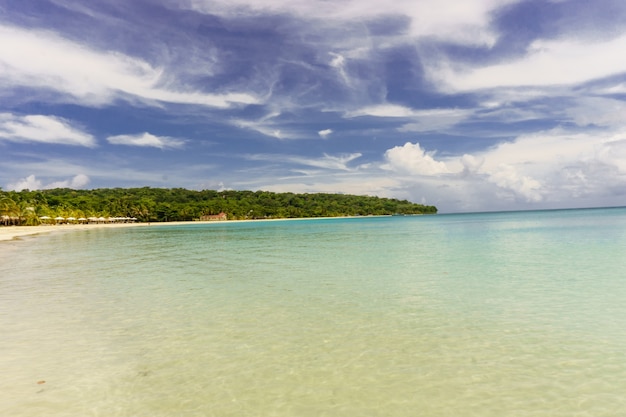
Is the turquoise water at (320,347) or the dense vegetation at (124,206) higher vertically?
the dense vegetation at (124,206)

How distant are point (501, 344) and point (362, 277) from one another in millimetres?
8423

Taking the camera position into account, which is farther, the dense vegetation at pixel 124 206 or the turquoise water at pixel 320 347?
the dense vegetation at pixel 124 206

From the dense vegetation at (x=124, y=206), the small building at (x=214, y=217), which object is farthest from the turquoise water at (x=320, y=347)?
the small building at (x=214, y=217)

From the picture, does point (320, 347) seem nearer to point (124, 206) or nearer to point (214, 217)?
point (124, 206)

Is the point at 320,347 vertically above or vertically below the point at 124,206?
below

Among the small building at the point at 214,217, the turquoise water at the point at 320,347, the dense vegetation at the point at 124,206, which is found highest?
the dense vegetation at the point at 124,206

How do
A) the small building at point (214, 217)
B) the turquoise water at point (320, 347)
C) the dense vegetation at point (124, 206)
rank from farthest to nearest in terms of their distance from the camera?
1. the small building at point (214, 217)
2. the dense vegetation at point (124, 206)
3. the turquoise water at point (320, 347)

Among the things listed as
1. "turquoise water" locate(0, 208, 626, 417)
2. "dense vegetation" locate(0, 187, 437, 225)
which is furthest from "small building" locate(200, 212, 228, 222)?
"turquoise water" locate(0, 208, 626, 417)

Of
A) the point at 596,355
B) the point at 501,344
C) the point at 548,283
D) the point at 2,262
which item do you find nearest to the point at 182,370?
the point at 501,344

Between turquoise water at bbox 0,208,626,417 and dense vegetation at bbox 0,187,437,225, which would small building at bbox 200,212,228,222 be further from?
turquoise water at bbox 0,208,626,417

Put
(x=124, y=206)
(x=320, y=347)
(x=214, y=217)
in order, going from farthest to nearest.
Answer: (x=214, y=217), (x=124, y=206), (x=320, y=347)

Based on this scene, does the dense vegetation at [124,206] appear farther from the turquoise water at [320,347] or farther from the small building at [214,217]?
the turquoise water at [320,347]

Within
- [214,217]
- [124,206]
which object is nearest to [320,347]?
[124,206]

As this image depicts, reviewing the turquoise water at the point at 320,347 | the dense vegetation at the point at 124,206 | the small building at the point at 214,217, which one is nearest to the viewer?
the turquoise water at the point at 320,347
